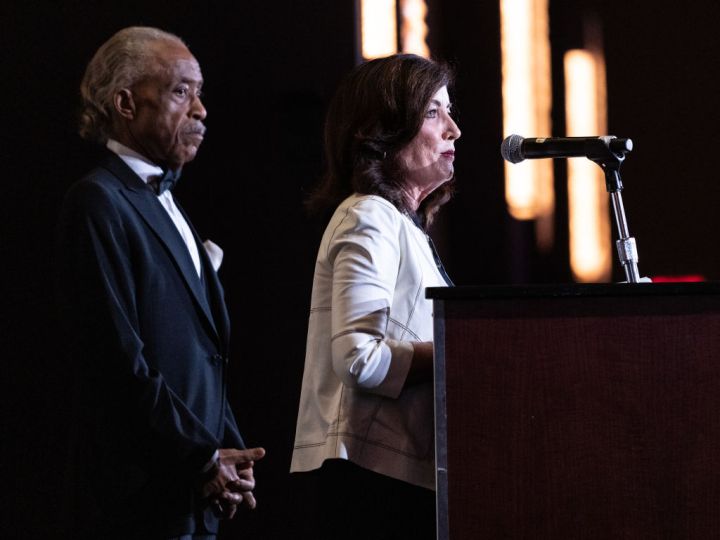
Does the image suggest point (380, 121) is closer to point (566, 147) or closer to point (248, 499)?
point (566, 147)

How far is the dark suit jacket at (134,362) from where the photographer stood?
75.9 inches

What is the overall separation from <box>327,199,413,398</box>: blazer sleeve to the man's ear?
2.45 ft

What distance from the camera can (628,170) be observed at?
4172mm

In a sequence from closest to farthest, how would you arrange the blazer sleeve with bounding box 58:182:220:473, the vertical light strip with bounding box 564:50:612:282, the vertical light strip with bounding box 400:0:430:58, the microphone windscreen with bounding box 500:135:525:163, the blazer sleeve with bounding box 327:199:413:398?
1. the blazer sleeve with bounding box 327:199:413:398
2. the microphone windscreen with bounding box 500:135:525:163
3. the blazer sleeve with bounding box 58:182:220:473
4. the vertical light strip with bounding box 400:0:430:58
5. the vertical light strip with bounding box 564:50:612:282

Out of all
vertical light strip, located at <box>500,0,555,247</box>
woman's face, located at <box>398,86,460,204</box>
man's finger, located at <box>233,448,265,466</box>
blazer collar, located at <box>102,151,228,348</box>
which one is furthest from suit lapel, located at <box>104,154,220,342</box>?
vertical light strip, located at <box>500,0,555,247</box>

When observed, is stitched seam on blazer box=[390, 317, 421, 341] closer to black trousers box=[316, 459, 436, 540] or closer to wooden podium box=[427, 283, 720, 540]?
black trousers box=[316, 459, 436, 540]

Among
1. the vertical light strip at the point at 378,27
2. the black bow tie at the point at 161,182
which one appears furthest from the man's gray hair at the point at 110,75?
the vertical light strip at the point at 378,27

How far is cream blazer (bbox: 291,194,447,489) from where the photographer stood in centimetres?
168

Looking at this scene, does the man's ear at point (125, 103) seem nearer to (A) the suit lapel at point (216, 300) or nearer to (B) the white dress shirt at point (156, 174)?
(B) the white dress shirt at point (156, 174)

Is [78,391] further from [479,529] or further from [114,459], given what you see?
[479,529]

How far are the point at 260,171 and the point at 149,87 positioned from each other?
32.2 inches

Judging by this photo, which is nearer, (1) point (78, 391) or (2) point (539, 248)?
(1) point (78, 391)

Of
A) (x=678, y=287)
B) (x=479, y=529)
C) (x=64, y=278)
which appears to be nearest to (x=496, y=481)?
(x=479, y=529)

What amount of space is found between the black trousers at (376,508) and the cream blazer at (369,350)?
25mm
